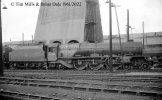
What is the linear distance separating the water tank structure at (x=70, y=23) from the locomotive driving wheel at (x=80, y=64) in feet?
35.0

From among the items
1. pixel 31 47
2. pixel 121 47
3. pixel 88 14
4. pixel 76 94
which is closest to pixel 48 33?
pixel 88 14

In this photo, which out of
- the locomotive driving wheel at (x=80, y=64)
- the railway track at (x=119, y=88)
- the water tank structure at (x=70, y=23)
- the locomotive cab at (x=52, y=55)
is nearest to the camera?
the railway track at (x=119, y=88)

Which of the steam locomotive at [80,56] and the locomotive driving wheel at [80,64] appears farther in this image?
the locomotive driving wheel at [80,64]

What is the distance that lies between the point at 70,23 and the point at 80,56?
13.2 meters

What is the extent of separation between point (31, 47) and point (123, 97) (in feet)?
58.9

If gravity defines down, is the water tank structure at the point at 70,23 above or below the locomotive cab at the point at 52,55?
above

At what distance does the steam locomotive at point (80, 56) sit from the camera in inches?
849

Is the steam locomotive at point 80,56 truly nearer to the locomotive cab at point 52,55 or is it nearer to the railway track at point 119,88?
the locomotive cab at point 52,55

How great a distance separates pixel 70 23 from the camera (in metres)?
35.2

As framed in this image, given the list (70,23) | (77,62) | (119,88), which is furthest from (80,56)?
(70,23)

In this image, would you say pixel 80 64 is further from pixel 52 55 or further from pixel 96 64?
pixel 52 55

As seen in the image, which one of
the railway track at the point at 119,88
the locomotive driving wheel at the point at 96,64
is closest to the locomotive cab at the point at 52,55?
the locomotive driving wheel at the point at 96,64

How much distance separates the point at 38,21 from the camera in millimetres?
38531

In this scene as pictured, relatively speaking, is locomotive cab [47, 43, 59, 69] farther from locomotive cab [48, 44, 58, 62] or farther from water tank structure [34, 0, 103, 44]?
water tank structure [34, 0, 103, 44]
